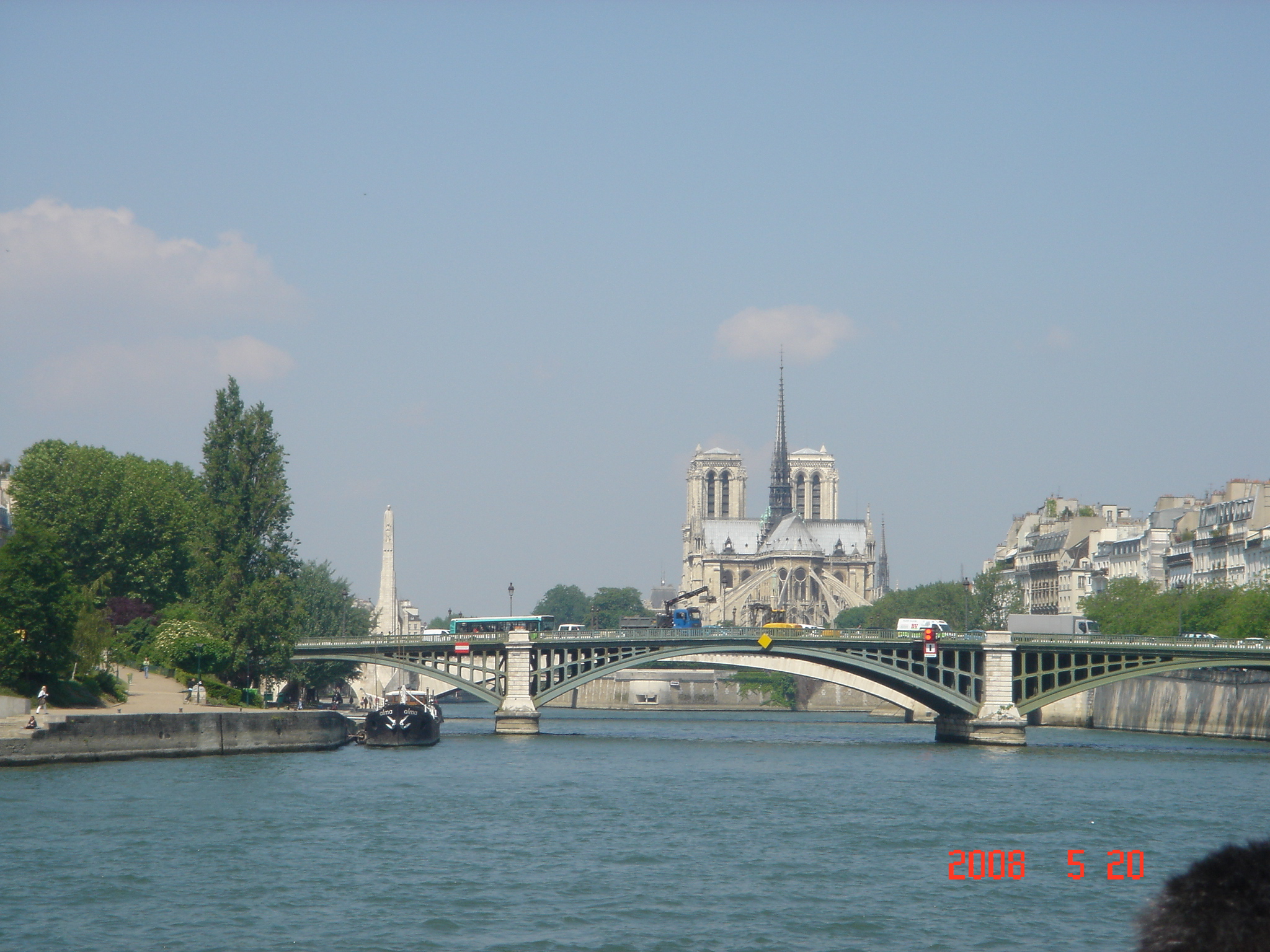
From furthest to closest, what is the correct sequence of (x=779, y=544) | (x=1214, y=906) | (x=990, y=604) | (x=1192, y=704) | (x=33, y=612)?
(x=779, y=544), (x=990, y=604), (x=1192, y=704), (x=33, y=612), (x=1214, y=906)

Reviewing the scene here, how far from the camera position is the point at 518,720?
6312cm

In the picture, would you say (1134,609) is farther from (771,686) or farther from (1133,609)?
(771,686)

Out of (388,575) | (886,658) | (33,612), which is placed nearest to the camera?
(33,612)

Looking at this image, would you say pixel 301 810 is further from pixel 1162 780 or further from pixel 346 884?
pixel 1162 780

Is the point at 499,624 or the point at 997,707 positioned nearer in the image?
the point at 997,707

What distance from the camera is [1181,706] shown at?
216 feet

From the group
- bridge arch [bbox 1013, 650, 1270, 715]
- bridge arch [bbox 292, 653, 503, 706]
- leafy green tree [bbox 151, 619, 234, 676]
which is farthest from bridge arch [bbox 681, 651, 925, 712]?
leafy green tree [bbox 151, 619, 234, 676]

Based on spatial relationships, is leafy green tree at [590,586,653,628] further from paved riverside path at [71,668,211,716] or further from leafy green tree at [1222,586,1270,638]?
paved riverside path at [71,668,211,716]

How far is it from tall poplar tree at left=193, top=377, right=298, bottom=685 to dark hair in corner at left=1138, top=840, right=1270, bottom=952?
51.6 metres

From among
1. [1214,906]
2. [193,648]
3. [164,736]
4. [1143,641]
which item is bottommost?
[164,736]

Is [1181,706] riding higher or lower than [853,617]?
lower

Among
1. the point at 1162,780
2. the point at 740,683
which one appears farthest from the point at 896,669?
the point at 740,683

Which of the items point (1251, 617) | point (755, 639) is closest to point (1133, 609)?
point (1251, 617)
